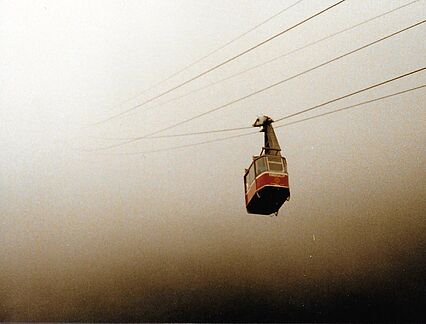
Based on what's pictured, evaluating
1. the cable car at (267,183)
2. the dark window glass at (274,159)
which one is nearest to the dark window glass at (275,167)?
the cable car at (267,183)

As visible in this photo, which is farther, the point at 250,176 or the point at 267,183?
the point at 250,176

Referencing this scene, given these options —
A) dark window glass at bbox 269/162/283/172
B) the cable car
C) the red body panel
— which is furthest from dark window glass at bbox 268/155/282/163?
the red body panel

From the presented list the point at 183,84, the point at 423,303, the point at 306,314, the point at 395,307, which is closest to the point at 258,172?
the point at 183,84

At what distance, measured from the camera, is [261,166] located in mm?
11664

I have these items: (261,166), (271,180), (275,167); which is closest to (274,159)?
(275,167)

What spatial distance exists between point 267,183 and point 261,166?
21.9 inches

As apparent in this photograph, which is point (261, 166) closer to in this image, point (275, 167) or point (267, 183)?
point (275, 167)

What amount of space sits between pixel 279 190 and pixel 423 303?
66.1 meters

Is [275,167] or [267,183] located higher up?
[275,167]

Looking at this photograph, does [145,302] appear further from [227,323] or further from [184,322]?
[227,323]

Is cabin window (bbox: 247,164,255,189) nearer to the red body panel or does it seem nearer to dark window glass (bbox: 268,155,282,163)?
the red body panel

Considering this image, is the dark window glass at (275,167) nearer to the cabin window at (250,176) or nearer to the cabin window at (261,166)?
the cabin window at (261,166)

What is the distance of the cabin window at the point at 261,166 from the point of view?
38.0 feet

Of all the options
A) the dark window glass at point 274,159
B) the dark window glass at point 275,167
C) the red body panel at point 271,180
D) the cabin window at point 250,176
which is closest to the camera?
the red body panel at point 271,180
